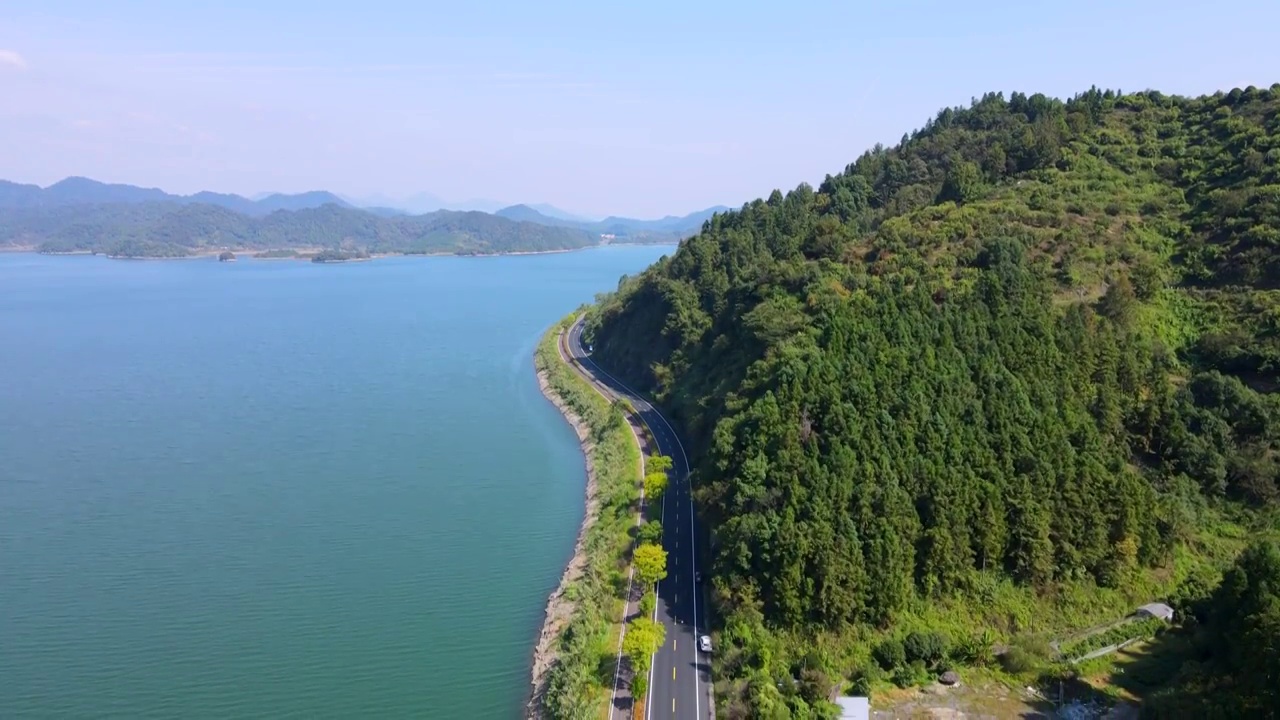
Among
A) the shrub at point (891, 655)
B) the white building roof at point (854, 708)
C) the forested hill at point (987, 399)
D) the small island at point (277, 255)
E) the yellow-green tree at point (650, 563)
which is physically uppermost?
the small island at point (277, 255)

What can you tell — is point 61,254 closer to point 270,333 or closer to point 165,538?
point 270,333

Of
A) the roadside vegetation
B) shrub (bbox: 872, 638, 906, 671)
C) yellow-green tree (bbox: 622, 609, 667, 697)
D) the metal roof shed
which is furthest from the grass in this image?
the metal roof shed

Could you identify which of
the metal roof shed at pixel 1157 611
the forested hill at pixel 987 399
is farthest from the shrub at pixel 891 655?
the metal roof shed at pixel 1157 611

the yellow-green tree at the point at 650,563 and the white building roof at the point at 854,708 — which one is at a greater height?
the yellow-green tree at the point at 650,563

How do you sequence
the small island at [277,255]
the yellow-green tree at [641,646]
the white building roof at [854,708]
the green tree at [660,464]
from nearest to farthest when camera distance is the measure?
the white building roof at [854,708] < the yellow-green tree at [641,646] < the green tree at [660,464] < the small island at [277,255]

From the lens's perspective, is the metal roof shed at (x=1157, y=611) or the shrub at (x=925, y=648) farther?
the metal roof shed at (x=1157, y=611)

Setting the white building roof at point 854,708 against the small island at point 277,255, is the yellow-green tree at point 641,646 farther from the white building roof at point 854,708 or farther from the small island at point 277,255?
the small island at point 277,255

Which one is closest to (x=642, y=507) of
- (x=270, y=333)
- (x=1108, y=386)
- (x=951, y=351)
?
(x=951, y=351)
